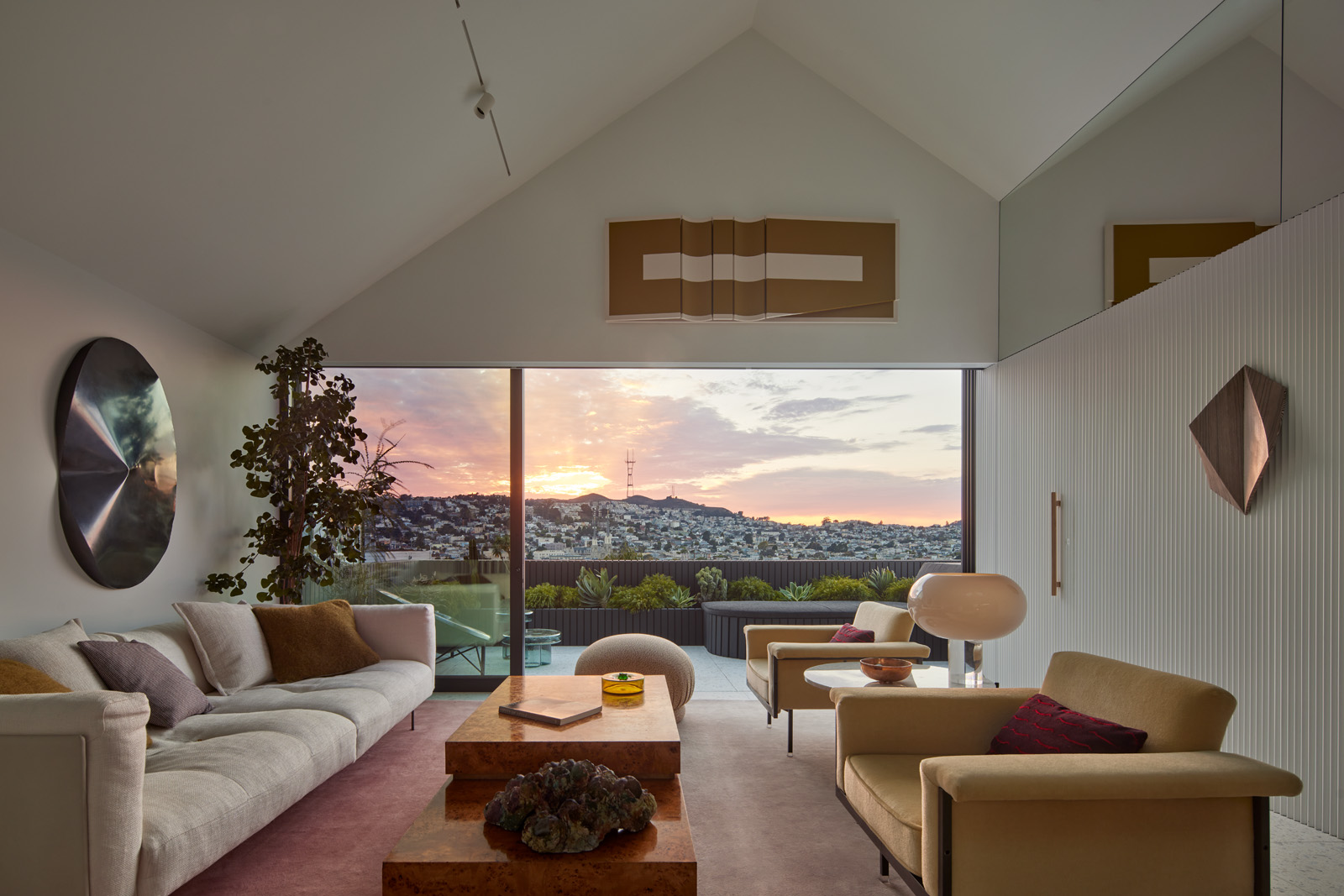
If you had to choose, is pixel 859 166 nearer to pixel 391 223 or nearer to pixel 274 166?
pixel 391 223

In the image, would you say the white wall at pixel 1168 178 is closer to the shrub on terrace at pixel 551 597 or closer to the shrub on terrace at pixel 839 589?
the shrub on terrace at pixel 839 589

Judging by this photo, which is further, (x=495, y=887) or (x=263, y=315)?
(x=263, y=315)

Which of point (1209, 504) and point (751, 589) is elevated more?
point (1209, 504)

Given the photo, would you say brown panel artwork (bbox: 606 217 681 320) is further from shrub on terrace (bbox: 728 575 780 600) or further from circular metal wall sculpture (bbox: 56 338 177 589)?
shrub on terrace (bbox: 728 575 780 600)

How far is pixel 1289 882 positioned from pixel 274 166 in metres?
4.75

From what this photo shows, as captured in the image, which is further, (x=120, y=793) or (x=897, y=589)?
(x=897, y=589)

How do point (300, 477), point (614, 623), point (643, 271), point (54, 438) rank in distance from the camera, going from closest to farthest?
point (54, 438)
point (300, 477)
point (643, 271)
point (614, 623)

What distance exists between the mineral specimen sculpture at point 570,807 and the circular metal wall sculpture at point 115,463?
240 centimetres

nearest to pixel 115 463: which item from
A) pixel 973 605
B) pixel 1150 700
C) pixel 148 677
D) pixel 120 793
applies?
pixel 148 677

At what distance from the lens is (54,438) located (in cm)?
340

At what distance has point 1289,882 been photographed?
2674mm

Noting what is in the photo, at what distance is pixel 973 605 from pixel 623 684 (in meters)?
1.46

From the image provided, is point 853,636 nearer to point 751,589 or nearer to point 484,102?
point 751,589

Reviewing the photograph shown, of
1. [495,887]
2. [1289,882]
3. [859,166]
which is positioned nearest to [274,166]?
[495,887]
